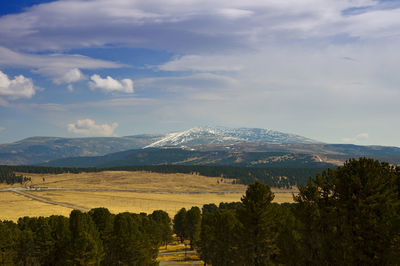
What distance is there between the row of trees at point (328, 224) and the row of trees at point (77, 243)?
46.7 feet

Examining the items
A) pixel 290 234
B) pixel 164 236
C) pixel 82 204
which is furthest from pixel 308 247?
pixel 82 204

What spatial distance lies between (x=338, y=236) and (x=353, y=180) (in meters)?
4.86

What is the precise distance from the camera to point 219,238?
58.9m

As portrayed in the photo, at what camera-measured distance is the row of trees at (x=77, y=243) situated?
49.3m

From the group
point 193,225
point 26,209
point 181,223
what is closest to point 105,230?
point 193,225

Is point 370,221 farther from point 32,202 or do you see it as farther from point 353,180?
point 32,202

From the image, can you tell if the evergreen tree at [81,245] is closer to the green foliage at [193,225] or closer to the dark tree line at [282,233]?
the dark tree line at [282,233]

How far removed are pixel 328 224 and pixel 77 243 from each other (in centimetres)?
3193

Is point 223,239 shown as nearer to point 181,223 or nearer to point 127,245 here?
point 127,245

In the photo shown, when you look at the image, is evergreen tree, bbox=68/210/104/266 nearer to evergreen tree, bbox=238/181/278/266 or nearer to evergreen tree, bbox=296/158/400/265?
evergreen tree, bbox=238/181/278/266

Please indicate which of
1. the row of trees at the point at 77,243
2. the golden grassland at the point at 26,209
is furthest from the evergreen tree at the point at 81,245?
the golden grassland at the point at 26,209

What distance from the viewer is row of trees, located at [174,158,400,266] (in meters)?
27.8

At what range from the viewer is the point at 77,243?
160ft

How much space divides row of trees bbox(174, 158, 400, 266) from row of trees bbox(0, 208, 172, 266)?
1422 cm
